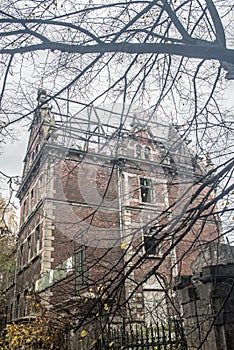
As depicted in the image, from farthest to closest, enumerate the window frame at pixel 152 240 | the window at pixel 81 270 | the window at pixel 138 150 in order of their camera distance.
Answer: the window at pixel 138 150 → the window at pixel 81 270 → the window frame at pixel 152 240

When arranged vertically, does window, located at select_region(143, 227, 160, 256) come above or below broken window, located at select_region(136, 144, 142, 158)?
below

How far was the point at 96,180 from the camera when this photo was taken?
1959cm

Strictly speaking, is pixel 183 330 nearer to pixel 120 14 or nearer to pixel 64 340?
pixel 64 340

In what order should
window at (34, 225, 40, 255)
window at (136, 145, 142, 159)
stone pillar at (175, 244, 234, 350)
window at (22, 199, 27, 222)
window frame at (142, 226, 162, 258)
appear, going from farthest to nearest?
window at (22, 199, 27, 222) → window at (136, 145, 142, 159) → window at (34, 225, 40, 255) → stone pillar at (175, 244, 234, 350) → window frame at (142, 226, 162, 258)

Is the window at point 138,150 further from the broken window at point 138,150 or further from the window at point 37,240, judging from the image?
the window at point 37,240

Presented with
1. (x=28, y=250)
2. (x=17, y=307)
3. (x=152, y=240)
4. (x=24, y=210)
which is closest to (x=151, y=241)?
(x=152, y=240)

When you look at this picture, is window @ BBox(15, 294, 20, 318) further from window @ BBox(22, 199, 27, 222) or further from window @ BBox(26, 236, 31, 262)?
window @ BBox(22, 199, 27, 222)

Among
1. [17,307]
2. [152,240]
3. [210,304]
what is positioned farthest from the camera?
[17,307]

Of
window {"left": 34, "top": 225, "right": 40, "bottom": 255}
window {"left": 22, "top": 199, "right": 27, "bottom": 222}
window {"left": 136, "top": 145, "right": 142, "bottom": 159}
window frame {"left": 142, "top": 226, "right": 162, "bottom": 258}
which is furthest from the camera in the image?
window {"left": 22, "top": 199, "right": 27, "bottom": 222}

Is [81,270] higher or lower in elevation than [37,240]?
lower

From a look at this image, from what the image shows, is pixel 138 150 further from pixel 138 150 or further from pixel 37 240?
pixel 37 240

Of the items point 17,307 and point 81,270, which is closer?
point 81,270

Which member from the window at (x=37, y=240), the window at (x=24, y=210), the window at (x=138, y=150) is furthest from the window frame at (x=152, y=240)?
the window at (x=24, y=210)

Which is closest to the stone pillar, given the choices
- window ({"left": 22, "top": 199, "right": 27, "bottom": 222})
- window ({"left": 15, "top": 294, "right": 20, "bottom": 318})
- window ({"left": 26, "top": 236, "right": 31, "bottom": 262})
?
window ({"left": 26, "top": 236, "right": 31, "bottom": 262})
